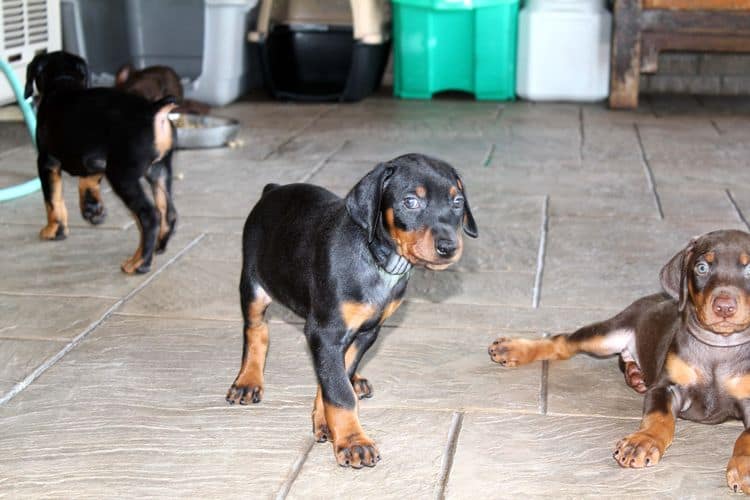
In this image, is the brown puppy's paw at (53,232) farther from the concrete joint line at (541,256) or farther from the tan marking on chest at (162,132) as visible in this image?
the concrete joint line at (541,256)

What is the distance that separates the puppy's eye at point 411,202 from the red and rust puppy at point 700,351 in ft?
2.67

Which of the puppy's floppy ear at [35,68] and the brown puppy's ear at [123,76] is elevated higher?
the puppy's floppy ear at [35,68]

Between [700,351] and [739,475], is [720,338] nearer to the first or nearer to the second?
[700,351]

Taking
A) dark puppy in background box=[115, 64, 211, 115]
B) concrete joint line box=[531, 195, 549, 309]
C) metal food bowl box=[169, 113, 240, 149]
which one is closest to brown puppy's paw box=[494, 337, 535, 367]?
concrete joint line box=[531, 195, 549, 309]

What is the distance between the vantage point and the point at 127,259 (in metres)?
4.65

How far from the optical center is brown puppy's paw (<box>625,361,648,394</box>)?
329 centimetres

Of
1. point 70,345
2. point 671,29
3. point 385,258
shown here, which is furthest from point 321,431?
point 671,29

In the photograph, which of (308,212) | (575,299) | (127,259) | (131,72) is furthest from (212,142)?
(308,212)

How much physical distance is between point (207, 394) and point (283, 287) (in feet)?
1.67

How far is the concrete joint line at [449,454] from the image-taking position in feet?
8.79

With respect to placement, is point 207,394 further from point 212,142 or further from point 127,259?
point 212,142

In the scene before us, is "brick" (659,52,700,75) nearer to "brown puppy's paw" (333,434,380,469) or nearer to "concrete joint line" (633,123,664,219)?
"concrete joint line" (633,123,664,219)

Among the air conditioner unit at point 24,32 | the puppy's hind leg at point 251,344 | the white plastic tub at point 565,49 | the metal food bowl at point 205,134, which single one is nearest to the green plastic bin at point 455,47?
the white plastic tub at point 565,49

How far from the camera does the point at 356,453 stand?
2750mm
